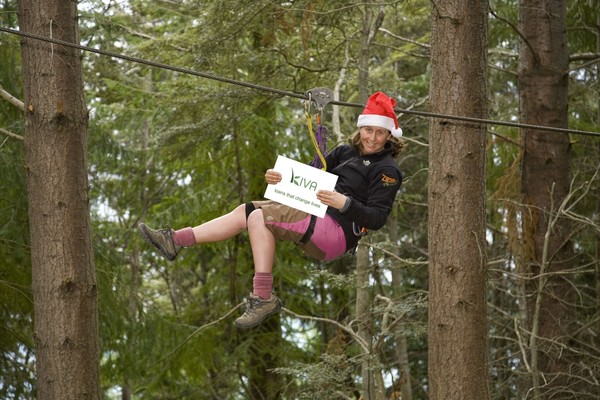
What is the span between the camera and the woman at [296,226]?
4.95 metres

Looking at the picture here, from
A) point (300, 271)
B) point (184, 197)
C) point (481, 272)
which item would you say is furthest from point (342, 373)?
point (184, 197)

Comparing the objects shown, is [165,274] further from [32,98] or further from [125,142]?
[32,98]

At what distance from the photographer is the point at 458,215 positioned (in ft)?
→ 18.6

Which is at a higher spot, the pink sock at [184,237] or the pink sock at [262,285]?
the pink sock at [184,237]

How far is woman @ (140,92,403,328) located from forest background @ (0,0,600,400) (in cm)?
→ 83

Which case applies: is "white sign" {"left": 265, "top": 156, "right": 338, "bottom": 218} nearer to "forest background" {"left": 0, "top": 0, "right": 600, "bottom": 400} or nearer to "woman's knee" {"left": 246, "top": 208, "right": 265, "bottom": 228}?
"woman's knee" {"left": 246, "top": 208, "right": 265, "bottom": 228}

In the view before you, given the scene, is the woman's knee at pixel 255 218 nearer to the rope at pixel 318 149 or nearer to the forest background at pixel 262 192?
the rope at pixel 318 149

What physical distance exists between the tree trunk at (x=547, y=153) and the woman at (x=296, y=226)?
425 centimetres

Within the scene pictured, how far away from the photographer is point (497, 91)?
628 inches

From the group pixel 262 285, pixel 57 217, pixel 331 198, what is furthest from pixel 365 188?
pixel 57 217

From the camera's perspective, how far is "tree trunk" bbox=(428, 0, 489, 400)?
222 inches

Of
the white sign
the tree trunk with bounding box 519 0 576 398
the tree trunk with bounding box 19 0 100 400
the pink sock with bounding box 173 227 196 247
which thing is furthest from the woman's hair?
the tree trunk with bounding box 519 0 576 398

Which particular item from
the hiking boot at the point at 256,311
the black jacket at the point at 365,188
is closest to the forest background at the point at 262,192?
the black jacket at the point at 365,188

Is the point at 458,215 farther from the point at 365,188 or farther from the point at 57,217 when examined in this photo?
the point at 57,217
